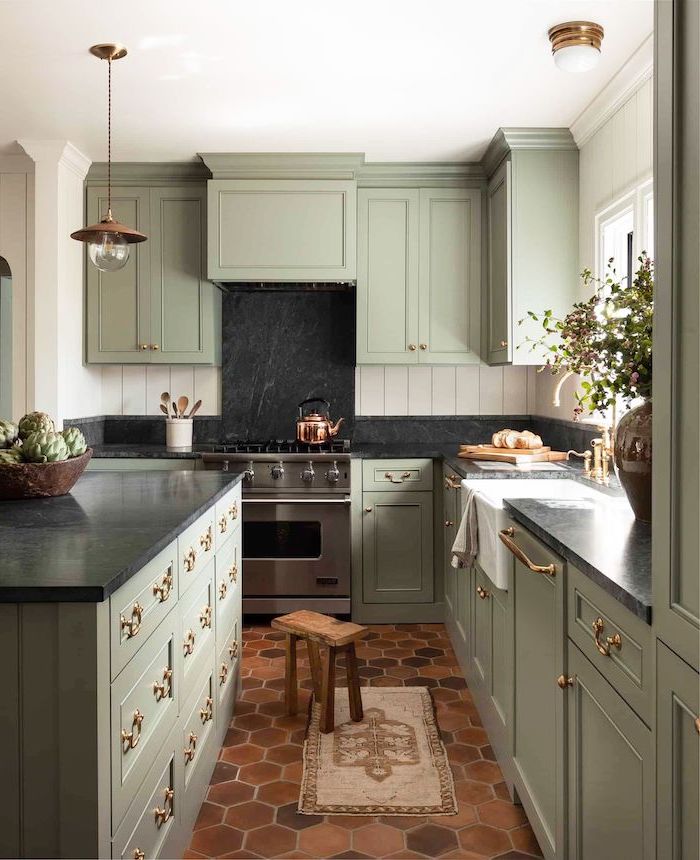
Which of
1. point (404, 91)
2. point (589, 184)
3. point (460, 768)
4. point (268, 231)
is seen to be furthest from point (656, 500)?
point (268, 231)

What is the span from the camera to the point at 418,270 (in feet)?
14.0

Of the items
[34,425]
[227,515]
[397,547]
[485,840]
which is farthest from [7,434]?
[397,547]

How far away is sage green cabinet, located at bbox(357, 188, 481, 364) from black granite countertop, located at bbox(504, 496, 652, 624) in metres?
2.03

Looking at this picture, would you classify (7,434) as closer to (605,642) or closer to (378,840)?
(378,840)

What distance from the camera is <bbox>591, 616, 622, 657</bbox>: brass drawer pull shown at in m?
1.39

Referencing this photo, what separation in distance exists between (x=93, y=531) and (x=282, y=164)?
2.87 metres

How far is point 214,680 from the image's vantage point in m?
2.46

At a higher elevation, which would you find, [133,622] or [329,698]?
[133,622]

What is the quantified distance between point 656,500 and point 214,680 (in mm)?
1688

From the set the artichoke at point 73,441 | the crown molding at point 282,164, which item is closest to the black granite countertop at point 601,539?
the artichoke at point 73,441

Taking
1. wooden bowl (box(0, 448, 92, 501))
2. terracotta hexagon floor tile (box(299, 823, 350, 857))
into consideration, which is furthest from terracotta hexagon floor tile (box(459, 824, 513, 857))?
wooden bowl (box(0, 448, 92, 501))

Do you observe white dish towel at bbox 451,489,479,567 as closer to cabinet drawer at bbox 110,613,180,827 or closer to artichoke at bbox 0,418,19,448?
cabinet drawer at bbox 110,613,180,827

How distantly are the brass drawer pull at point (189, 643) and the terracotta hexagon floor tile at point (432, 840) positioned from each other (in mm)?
815

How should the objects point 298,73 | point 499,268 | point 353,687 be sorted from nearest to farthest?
point 353,687
point 298,73
point 499,268
